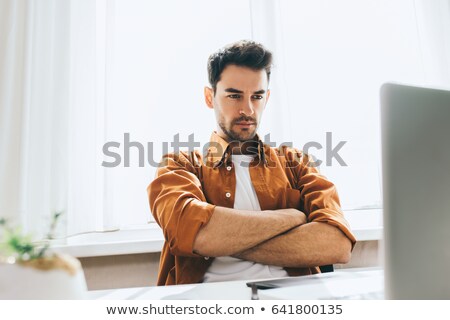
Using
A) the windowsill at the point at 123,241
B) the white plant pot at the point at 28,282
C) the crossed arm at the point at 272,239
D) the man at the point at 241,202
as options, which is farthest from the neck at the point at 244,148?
the white plant pot at the point at 28,282

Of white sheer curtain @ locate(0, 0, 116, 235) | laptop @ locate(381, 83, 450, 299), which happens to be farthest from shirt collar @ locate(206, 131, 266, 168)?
laptop @ locate(381, 83, 450, 299)

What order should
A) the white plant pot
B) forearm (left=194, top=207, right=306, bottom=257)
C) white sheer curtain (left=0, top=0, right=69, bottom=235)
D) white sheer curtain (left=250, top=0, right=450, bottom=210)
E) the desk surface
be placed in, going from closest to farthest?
1. the white plant pot
2. the desk surface
3. forearm (left=194, top=207, right=306, bottom=257)
4. white sheer curtain (left=0, top=0, right=69, bottom=235)
5. white sheer curtain (left=250, top=0, right=450, bottom=210)

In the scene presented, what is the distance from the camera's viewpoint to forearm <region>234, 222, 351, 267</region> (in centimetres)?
116

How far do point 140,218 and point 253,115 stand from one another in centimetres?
70

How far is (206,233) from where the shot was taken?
1.12m

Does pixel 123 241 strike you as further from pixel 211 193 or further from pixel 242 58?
pixel 242 58

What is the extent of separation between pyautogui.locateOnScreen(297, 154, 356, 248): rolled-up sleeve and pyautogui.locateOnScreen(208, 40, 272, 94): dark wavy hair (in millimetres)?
420

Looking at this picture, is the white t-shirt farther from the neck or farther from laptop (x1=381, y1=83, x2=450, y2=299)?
laptop (x1=381, y1=83, x2=450, y2=299)

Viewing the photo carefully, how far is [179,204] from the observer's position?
1164 millimetres

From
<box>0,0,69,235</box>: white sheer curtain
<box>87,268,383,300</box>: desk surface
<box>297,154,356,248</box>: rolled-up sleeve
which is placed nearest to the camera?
<box>87,268,383,300</box>: desk surface

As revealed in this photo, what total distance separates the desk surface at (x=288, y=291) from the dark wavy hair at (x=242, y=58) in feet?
2.93

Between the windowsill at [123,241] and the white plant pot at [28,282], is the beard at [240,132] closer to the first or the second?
the windowsill at [123,241]

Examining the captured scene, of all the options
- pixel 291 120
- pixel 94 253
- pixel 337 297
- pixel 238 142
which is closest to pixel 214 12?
pixel 291 120

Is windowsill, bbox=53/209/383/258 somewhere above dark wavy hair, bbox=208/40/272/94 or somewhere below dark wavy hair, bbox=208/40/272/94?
below
